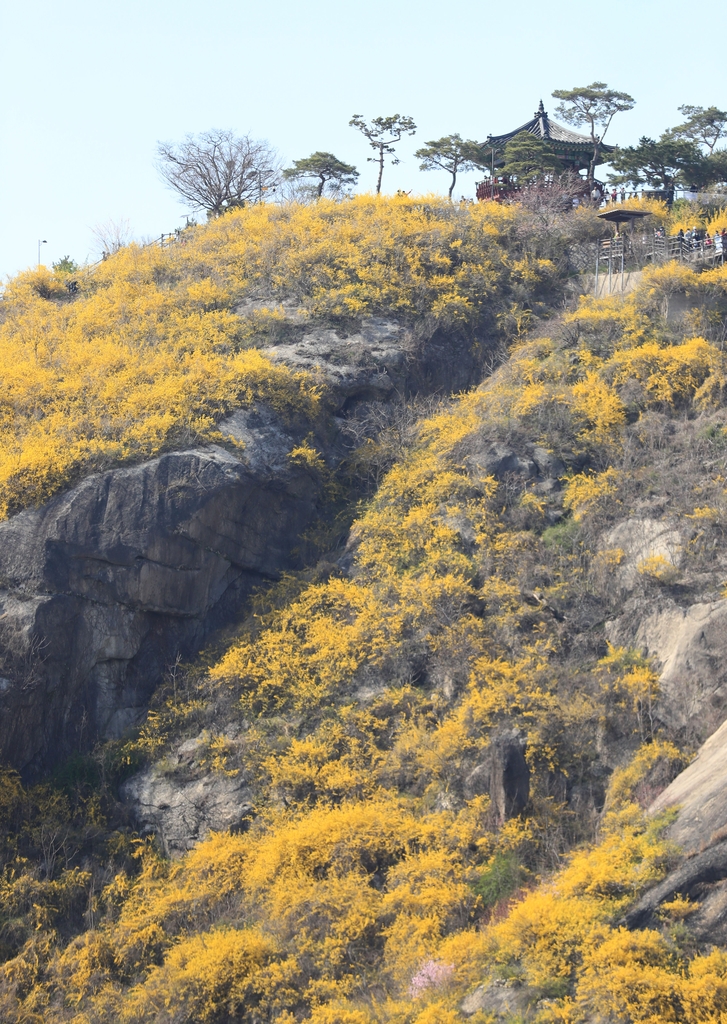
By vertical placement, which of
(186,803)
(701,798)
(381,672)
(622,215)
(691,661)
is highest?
(622,215)

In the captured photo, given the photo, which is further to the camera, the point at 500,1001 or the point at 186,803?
the point at 186,803

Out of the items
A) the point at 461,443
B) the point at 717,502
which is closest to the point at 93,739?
the point at 461,443

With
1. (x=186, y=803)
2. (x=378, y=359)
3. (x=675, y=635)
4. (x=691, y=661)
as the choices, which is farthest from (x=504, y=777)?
(x=378, y=359)

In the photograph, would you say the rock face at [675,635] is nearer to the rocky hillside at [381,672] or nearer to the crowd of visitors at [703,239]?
the rocky hillside at [381,672]

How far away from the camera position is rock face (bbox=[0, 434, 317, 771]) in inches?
918

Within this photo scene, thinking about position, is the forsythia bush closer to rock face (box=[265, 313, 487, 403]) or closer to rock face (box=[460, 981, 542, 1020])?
rock face (box=[265, 313, 487, 403])

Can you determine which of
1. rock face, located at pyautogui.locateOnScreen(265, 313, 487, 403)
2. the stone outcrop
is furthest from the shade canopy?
the stone outcrop

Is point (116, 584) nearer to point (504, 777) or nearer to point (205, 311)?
point (504, 777)

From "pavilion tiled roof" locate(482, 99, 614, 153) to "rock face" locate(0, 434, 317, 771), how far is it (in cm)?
2140

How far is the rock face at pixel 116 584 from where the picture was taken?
2331 cm

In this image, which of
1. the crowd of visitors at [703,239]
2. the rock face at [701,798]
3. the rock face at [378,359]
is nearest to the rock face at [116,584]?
the rock face at [378,359]

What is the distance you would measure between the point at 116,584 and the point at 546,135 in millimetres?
26128

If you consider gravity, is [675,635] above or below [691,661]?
above

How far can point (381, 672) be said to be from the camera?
2336cm
